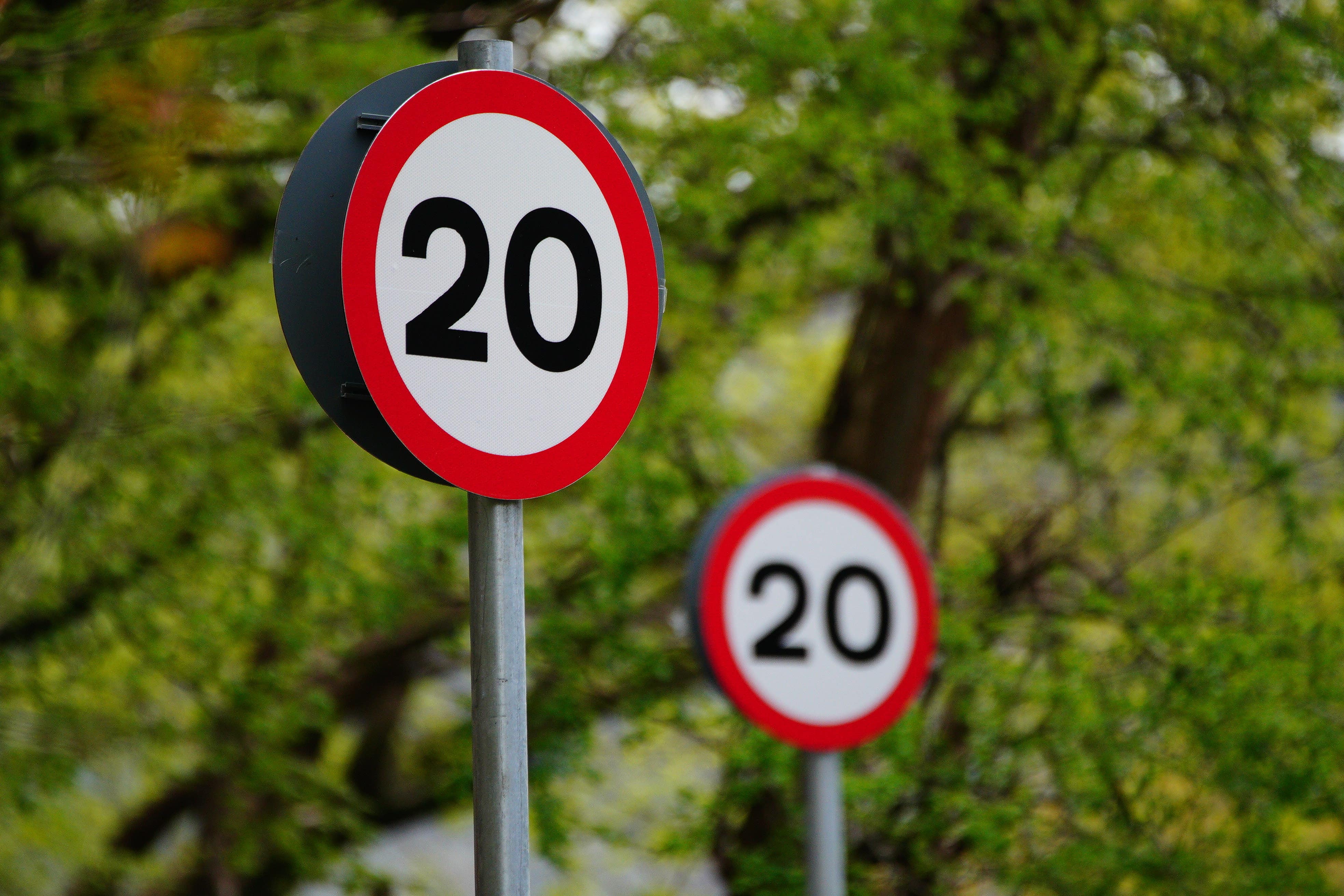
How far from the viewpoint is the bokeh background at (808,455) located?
5043 mm

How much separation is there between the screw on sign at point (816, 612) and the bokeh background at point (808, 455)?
77.7 inches

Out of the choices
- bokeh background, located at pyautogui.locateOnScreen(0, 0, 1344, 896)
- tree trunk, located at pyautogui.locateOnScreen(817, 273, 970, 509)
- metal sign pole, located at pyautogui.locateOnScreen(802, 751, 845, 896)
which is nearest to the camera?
metal sign pole, located at pyautogui.locateOnScreen(802, 751, 845, 896)

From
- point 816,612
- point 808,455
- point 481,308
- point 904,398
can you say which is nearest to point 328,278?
point 481,308

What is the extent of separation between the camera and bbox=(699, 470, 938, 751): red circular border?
2.70 m

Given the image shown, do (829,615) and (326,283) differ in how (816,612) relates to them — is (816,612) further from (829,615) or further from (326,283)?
(326,283)

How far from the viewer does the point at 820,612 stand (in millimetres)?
2824

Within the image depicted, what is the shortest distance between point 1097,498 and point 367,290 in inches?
206

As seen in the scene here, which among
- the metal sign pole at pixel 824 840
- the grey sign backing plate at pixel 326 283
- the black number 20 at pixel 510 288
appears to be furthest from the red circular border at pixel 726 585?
the grey sign backing plate at pixel 326 283

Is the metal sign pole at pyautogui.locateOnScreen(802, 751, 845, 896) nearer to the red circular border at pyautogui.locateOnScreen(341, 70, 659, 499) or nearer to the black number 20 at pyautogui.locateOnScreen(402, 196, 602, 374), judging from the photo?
the red circular border at pyautogui.locateOnScreen(341, 70, 659, 499)

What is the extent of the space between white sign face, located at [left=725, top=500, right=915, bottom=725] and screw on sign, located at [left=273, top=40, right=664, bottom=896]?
0.92 meters

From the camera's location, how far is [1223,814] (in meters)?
5.17

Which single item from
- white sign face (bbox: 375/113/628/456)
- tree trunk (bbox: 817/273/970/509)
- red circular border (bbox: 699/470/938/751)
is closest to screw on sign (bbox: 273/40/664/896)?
white sign face (bbox: 375/113/628/456)

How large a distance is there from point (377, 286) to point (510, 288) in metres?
0.19

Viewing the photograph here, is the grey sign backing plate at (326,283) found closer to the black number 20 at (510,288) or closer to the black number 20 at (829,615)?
the black number 20 at (510,288)
